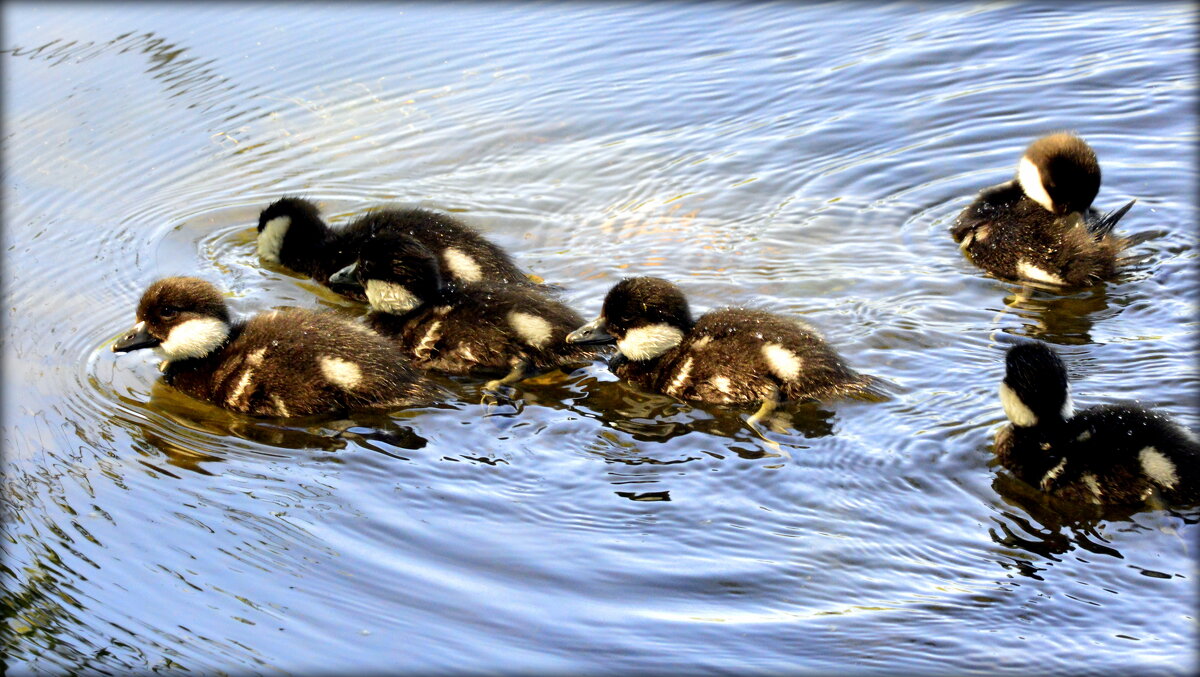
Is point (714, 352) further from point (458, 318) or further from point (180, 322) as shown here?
point (180, 322)

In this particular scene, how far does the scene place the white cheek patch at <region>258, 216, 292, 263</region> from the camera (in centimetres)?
625

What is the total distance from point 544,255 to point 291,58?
3.19m

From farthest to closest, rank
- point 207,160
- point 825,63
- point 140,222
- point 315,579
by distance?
point 825,63, point 207,160, point 140,222, point 315,579

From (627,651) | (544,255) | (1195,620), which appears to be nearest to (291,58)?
(544,255)

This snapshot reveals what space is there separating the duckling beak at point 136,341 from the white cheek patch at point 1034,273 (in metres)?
3.85

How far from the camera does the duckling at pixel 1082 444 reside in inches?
150

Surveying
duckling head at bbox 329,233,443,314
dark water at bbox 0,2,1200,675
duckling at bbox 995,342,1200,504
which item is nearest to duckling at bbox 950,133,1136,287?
dark water at bbox 0,2,1200,675

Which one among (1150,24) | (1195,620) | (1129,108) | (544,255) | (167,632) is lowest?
(167,632)

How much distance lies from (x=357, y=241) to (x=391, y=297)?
765 millimetres

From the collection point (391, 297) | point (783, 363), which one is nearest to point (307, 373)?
point (391, 297)

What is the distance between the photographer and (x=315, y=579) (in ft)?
12.2

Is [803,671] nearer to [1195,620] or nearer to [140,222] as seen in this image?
[1195,620]

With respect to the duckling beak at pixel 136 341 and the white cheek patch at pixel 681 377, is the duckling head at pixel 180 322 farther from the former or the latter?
the white cheek patch at pixel 681 377

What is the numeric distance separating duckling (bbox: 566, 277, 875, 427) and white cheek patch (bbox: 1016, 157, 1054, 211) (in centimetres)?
162
